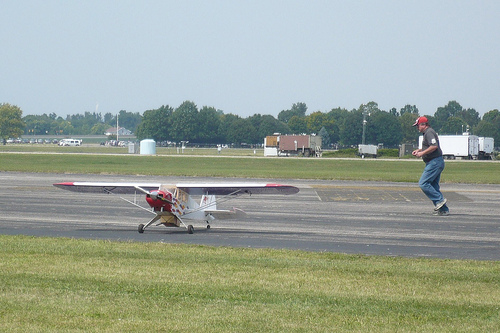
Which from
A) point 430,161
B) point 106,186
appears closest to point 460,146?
point 430,161

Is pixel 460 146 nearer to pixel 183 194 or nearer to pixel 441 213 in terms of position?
pixel 441 213

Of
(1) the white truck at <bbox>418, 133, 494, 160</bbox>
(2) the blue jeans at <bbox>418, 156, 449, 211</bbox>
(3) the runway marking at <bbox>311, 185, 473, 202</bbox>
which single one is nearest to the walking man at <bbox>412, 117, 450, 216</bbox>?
(2) the blue jeans at <bbox>418, 156, 449, 211</bbox>

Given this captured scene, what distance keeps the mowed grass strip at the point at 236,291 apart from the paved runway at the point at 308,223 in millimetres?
2095

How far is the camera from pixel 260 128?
172 m

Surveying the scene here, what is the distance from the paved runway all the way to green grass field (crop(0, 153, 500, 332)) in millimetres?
1966

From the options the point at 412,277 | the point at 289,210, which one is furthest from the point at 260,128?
the point at 412,277

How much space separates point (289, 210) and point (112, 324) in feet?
51.5

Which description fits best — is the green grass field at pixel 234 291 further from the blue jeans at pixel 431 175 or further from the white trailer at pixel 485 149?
the white trailer at pixel 485 149

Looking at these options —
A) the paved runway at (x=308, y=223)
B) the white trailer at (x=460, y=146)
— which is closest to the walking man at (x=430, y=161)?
the paved runway at (x=308, y=223)

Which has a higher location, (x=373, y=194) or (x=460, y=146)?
(x=460, y=146)

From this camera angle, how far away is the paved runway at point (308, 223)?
14.8 meters

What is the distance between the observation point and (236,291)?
912cm

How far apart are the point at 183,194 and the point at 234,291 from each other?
8677 millimetres

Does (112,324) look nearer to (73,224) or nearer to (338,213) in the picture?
(73,224)
